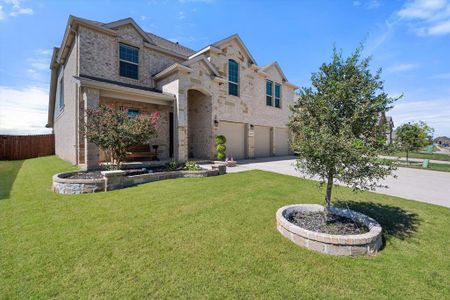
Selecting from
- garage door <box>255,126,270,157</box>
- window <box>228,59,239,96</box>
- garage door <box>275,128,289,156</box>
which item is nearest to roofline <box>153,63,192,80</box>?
window <box>228,59,239,96</box>

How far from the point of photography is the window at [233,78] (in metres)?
14.7

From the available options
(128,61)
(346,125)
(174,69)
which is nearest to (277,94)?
(174,69)

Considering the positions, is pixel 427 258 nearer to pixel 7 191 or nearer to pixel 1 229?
pixel 1 229

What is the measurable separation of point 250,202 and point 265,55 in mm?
16801

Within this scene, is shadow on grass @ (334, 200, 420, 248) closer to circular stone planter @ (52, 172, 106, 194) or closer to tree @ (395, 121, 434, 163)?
circular stone planter @ (52, 172, 106, 194)

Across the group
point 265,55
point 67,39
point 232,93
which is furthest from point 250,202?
point 265,55

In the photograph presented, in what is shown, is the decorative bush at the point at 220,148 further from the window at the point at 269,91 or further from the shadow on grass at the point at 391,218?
the window at the point at 269,91

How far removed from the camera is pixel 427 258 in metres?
3.08

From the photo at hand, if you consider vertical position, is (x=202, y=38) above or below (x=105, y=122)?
above

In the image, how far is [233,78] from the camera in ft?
49.3

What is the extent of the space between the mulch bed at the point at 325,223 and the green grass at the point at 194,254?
1.66 feet

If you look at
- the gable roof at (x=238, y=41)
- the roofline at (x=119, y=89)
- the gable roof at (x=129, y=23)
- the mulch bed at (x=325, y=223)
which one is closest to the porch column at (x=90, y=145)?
the roofline at (x=119, y=89)

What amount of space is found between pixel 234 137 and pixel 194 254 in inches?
493

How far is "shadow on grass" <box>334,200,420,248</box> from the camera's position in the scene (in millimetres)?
3921
